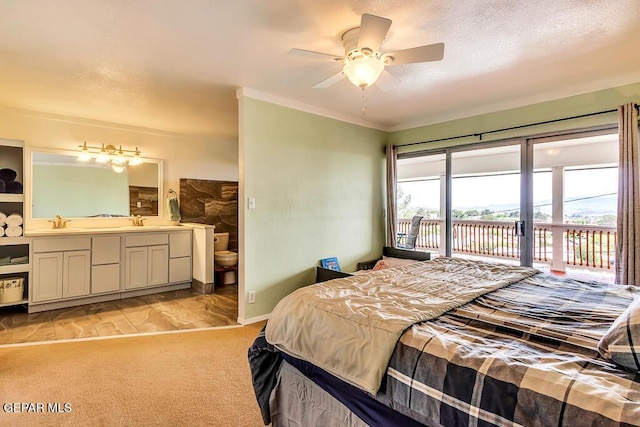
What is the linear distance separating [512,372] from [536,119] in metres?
3.49

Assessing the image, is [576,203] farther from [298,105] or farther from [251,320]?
[251,320]

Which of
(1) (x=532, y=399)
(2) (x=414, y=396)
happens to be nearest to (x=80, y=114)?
(2) (x=414, y=396)

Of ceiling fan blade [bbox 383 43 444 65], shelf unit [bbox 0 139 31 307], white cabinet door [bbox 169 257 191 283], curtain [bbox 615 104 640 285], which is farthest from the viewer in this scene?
white cabinet door [bbox 169 257 191 283]

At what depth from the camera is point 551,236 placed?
3.71 m

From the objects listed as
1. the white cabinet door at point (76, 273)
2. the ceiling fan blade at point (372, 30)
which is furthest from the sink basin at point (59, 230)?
the ceiling fan blade at point (372, 30)

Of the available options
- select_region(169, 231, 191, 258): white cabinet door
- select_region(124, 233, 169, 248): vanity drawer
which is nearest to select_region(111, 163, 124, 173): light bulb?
select_region(124, 233, 169, 248): vanity drawer

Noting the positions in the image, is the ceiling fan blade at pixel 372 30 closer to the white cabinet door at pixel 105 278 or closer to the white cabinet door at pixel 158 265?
the white cabinet door at pixel 158 265

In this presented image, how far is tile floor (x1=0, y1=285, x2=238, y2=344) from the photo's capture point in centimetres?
308

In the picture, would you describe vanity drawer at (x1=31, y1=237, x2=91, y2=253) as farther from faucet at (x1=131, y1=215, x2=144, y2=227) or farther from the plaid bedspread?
the plaid bedspread

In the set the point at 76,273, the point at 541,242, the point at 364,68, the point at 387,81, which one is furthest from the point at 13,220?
the point at 541,242

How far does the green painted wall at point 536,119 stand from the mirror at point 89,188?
4009 mm

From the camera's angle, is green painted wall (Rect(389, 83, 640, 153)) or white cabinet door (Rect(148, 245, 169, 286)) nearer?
green painted wall (Rect(389, 83, 640, 153))

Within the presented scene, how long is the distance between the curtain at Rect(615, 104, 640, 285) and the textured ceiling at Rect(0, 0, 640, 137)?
43 cm

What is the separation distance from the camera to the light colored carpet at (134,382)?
1863mm
